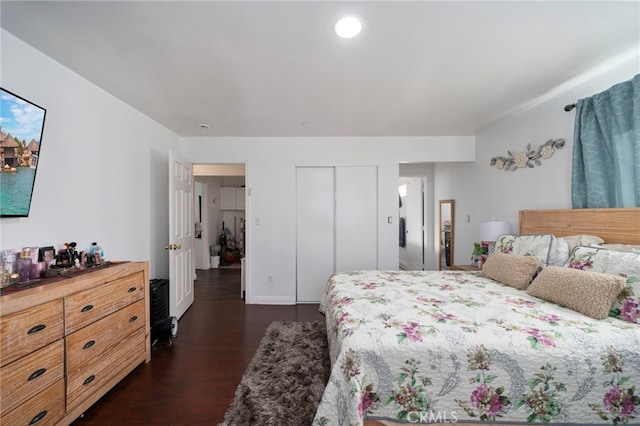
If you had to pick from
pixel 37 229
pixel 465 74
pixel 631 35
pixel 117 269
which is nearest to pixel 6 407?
pixel 117 269

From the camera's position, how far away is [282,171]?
12.0 feet

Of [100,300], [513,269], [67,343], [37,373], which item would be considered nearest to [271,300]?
[100,300]

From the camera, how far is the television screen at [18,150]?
140cm

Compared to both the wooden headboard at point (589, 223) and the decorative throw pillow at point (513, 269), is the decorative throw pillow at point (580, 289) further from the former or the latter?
the wooden headboard at point (589, 223)

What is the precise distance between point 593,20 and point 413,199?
4200mm

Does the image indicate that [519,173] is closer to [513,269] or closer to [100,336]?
[513,269]

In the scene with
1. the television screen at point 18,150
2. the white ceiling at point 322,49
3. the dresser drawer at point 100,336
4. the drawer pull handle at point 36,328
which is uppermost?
the white ceiling at point 322,49

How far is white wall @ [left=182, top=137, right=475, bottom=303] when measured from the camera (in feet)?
11.9

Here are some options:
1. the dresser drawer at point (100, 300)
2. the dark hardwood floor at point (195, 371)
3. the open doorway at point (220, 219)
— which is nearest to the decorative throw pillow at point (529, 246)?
the dark hardwood floor at point (195, 371)

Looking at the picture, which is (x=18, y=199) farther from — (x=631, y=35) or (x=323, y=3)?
(x=631, y=35)

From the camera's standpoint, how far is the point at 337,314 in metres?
1.61

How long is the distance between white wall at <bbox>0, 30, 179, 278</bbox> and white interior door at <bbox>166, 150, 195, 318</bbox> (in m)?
0.24

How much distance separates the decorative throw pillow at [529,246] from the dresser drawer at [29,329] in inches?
133

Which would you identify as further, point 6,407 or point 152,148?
point 152,148
